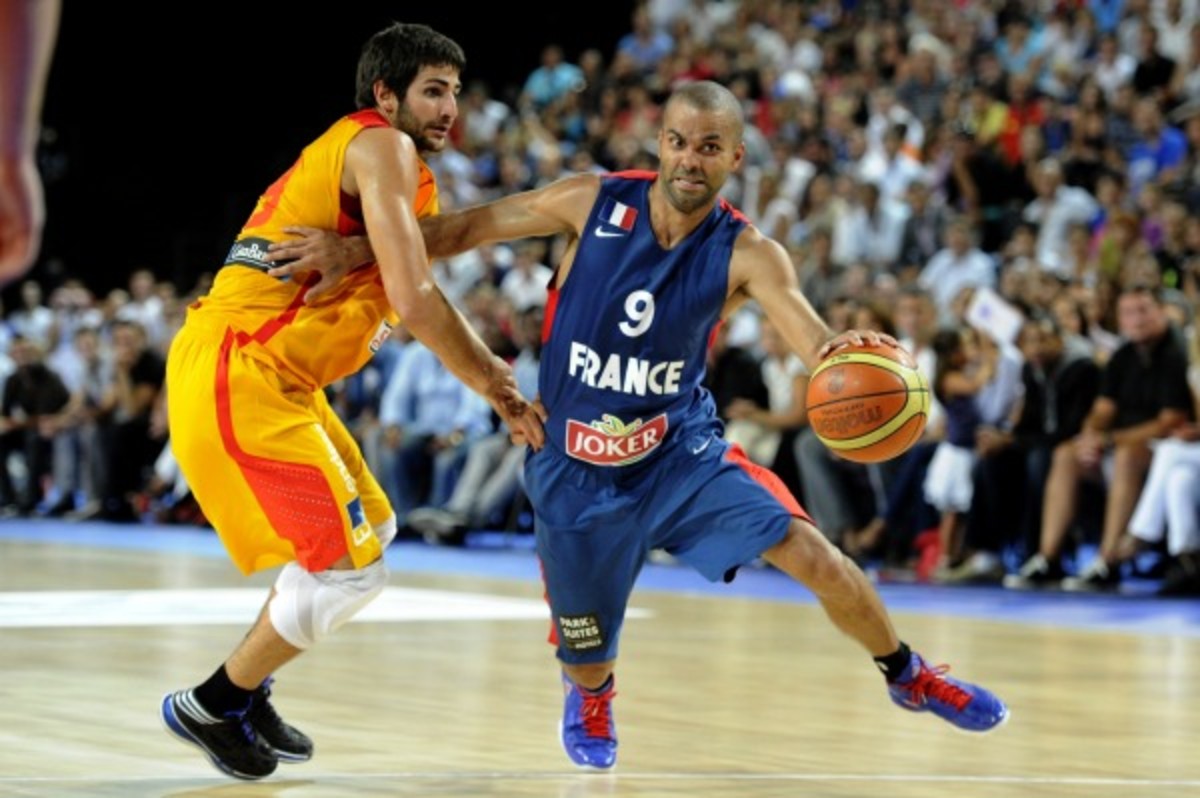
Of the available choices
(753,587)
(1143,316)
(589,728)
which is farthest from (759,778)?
(753,587)

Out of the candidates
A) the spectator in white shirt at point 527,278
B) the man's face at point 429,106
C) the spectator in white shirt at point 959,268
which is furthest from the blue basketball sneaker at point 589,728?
the spectator in white shirt at point 527,278

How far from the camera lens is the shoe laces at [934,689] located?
4.70 metres

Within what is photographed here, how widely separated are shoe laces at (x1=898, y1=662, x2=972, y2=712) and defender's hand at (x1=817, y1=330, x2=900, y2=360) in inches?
32.4

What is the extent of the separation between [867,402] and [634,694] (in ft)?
6.67

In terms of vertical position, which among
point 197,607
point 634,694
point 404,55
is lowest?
point 197,607

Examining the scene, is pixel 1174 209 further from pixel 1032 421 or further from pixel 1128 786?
pixel 1128 786

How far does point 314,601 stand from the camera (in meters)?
4.38

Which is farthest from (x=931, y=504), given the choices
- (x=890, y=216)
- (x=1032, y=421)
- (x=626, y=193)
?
(x=626, y=193)

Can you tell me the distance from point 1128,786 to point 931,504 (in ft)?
21.1

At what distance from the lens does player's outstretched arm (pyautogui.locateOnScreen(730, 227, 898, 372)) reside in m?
4.58

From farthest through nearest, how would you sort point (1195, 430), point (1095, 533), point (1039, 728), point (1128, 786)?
point (1095, 533) < point (1195, 430) < point (1039, 728) < point (1128, 786)

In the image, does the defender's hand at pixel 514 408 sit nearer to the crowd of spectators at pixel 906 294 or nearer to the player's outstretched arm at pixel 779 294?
the player's outstretched arm at pixel 779 294

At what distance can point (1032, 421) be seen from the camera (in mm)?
10570

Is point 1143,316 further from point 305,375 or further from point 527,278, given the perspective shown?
point 305,375
